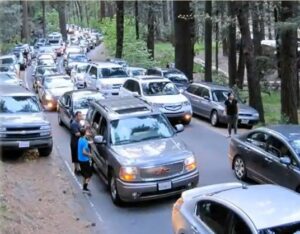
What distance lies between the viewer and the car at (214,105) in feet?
71.6

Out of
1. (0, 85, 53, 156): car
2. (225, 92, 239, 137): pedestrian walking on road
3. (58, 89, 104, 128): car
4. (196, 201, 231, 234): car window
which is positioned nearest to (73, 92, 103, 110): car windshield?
(58, 89, 104, 128): car

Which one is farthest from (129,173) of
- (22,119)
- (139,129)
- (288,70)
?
(288,70)

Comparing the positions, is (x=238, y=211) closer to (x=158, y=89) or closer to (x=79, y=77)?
(x=158, y=89)

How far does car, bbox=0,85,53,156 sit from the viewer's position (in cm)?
1521

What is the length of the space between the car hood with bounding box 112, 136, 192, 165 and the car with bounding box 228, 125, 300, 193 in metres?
1.74

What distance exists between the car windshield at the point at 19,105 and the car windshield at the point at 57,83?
1064 cm

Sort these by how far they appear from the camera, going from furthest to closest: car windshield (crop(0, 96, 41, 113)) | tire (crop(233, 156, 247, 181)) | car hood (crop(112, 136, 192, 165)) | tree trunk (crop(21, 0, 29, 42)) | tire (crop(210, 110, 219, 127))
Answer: tree trunk (crop(21, 0, 29, 42))
tire (crop(210, 110, 219, 127))
car windshield (crop(0, 96, 41, 113))
tire (crop(233, 156, 247, 181))
car hood (crop(112, 136, 192, 165))

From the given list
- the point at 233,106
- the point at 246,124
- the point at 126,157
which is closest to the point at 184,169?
the point at 126,157

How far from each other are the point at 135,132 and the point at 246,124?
10417 mm

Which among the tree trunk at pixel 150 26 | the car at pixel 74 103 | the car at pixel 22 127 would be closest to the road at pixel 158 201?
the car at pixel 74 103

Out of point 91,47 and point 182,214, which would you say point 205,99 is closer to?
point 182,214

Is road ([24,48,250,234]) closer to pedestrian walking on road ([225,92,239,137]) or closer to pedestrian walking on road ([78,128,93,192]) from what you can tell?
pedestrian walking on road ([78,128,93,192])

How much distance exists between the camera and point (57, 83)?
1112 inches

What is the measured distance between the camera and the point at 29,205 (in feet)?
38.0
